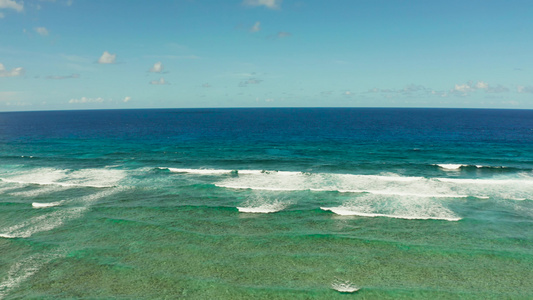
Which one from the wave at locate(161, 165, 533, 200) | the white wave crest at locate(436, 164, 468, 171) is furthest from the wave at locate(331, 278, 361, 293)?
the white wave crest at locate(436, 164, 468, 171)

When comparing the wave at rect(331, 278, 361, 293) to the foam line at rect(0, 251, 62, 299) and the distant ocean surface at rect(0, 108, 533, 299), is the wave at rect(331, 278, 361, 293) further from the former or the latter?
the foam line at rect(0, 251, 62, 299)

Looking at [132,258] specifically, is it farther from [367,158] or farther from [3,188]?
[367,158]

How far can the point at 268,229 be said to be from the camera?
79.4ft

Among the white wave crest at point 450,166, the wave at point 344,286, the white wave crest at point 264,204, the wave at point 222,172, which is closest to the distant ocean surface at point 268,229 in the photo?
the wave at point 344,286

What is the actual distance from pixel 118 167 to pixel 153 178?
30.6 ft

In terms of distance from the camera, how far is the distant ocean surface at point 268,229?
17.4 m

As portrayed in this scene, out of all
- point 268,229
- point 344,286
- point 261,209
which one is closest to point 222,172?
point 261,209

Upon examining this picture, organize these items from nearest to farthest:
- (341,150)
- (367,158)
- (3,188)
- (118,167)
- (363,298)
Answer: (363,298) → (3,188) → (118,167) → (367,158) → (341,150)

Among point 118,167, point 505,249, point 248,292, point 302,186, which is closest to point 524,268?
point 505,249

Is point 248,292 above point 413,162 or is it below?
below

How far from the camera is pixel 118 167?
44.6 metres

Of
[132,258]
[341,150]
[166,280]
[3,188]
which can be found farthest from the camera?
[341,150]

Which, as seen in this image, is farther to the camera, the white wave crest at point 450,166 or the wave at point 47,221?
the white wave crest at point 450,166

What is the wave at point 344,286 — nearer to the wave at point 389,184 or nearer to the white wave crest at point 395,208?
the white wave crest at point 395,208
